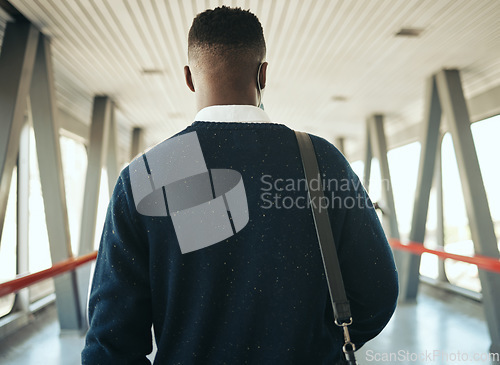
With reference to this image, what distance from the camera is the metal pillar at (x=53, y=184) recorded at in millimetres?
4684

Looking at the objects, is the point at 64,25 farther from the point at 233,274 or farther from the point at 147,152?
the point at 233,274

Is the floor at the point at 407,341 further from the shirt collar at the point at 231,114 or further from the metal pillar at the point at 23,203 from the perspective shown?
the shirt collar at the point at 231,114

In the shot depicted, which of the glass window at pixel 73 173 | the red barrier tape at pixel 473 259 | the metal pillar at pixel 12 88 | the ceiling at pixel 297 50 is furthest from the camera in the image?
the glass window at pixel 73 173

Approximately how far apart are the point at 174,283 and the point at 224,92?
48 centimetres

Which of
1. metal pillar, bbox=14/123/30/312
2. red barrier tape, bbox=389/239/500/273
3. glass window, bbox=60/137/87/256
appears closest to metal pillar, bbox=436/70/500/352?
red barrier tape, bbox=389/239/500/273

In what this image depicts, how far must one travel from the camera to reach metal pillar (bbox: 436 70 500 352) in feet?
15.6

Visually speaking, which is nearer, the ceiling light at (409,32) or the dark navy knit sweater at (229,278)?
the dark navy knit sweater at (229,278)

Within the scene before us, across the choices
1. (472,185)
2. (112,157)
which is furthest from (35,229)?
(472,185)

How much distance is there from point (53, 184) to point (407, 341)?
195 inches

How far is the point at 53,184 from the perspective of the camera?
15.7ft

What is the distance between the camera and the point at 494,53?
16.8ft

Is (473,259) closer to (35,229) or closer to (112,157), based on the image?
(35,229)

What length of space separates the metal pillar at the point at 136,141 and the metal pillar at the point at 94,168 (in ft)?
7.83

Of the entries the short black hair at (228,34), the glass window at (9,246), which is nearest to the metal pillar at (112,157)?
the glass window at (9,246)
